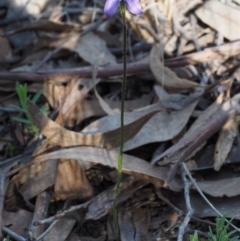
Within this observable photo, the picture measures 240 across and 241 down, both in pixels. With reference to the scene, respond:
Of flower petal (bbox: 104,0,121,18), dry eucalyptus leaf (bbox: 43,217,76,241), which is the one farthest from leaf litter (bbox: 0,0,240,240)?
flower petal (bbox: 104,0,121,18)

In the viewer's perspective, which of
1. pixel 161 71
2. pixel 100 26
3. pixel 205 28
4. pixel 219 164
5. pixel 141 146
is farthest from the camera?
→ pixel 100 26

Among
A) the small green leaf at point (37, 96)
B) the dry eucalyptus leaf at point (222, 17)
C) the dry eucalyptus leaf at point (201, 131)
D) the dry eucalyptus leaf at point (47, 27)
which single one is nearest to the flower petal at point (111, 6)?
the dry eucalyptus leaf at point (201, 131)

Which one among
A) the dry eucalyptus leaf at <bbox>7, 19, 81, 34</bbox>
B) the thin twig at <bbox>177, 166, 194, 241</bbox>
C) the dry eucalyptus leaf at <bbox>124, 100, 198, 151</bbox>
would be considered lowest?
the thin twig at <bbox>177, 166, 194, 241</bbox>

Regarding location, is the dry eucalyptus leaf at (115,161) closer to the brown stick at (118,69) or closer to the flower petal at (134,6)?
the brown stick at (118,69)

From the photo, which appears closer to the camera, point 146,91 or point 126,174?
point 126,174

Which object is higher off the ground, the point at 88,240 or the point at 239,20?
the point at 239,20

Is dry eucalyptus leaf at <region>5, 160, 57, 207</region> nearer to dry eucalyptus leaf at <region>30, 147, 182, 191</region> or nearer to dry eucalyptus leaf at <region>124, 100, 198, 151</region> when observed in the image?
dry eucalyptus leaf at <region>30, 147, 182, 191</region>

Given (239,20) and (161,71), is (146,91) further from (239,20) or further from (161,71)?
(239,20)

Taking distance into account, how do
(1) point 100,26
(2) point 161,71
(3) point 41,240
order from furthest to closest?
(1) point 100,26 < (2) point 161,71 < (3) point 41,240

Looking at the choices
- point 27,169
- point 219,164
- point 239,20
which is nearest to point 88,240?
point 27,169
